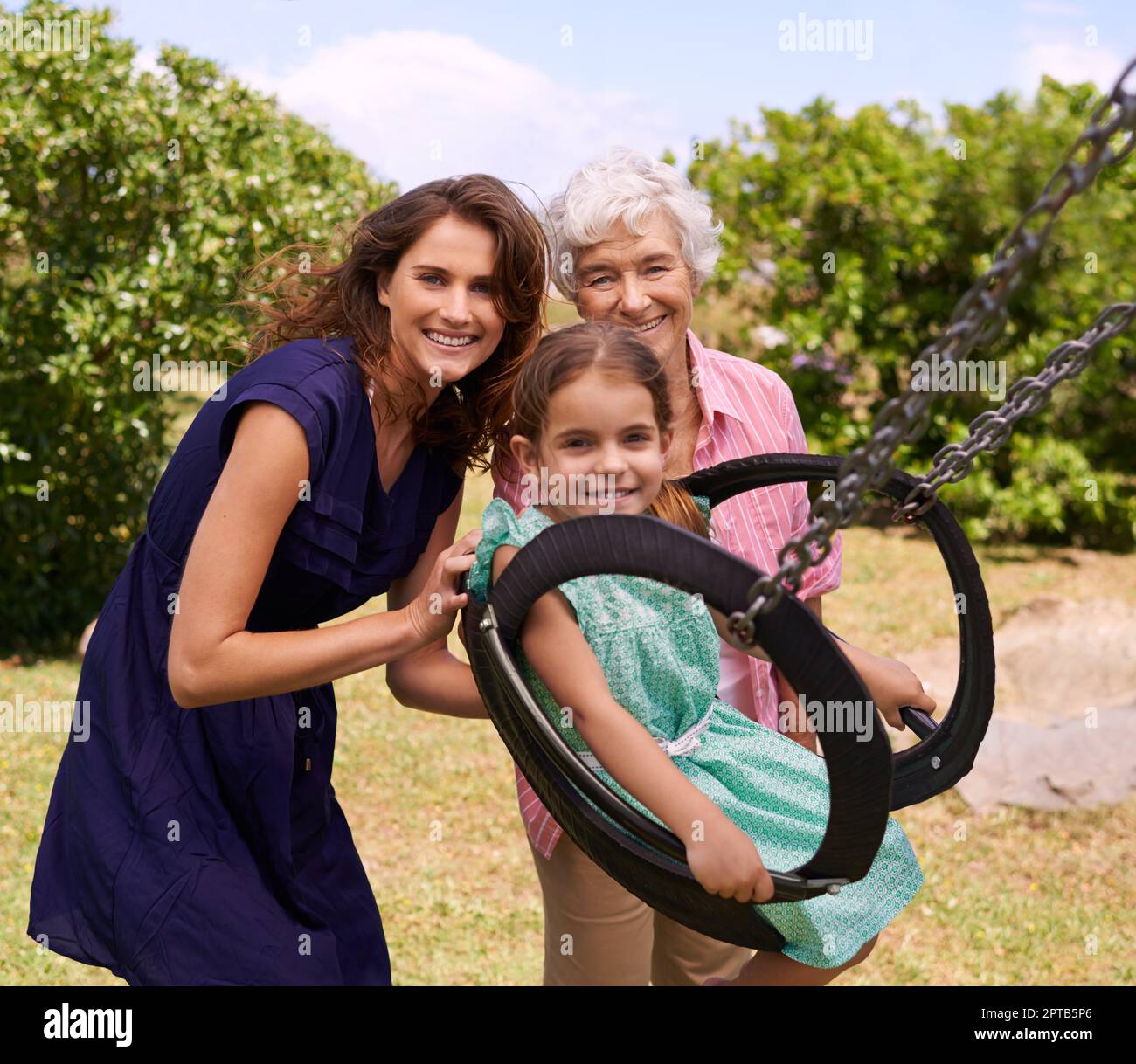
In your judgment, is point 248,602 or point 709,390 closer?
point 248,602

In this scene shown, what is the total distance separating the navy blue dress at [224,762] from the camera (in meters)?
2.31

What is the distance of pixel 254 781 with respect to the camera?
2492 millimetres

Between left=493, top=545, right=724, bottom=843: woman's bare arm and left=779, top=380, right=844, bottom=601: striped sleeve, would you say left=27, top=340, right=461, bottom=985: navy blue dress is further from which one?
left=779, top=380, right=844, bottom=601: striped sleeve

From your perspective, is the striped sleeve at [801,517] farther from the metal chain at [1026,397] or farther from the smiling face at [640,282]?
the metal chain at [1026,397]

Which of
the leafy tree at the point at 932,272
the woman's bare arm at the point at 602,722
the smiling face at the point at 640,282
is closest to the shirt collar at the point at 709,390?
the smiling face at the point at 640,282

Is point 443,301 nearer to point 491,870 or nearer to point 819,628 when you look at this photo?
point 819,628

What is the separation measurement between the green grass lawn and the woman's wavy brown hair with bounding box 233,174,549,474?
2273 millimetres

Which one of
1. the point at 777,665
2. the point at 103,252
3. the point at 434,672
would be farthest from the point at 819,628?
the point at 103,252

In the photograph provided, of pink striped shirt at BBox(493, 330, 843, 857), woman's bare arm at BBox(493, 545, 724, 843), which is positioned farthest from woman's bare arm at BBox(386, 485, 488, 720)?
woman's bare arm at BBox(493, 545, 724, 843)

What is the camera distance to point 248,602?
7.26ft

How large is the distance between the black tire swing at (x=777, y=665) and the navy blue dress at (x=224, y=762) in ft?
1.35

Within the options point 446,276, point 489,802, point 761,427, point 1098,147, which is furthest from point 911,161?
point 1098,147

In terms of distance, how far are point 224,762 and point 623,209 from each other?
144cm
